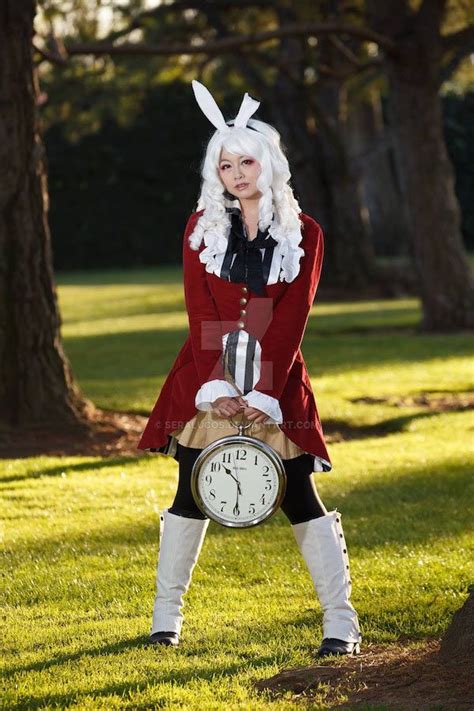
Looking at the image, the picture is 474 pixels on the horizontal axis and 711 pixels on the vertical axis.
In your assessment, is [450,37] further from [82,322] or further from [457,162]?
[457,162]

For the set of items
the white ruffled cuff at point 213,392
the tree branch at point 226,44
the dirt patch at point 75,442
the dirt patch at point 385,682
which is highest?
the tree branch at point 226,44

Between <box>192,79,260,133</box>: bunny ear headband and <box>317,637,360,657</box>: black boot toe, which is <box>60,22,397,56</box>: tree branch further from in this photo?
<box>317,637,360,657</box>: black boot toe

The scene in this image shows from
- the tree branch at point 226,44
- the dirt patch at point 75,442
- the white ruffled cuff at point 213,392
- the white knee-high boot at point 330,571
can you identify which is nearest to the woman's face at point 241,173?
the white ruffled cuff at point 213,392

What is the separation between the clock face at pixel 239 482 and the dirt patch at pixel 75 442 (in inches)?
163

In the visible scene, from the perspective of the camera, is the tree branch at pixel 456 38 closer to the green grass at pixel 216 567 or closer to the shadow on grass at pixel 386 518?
the green grass at pixel 216 567

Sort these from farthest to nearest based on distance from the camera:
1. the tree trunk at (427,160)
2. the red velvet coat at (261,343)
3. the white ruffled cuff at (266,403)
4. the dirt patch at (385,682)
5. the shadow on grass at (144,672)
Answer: the tree trunk at (427,160) → the red velvet coat at (261,343) → the white ruffled cuff at (266,403) → the shadow on grass at (144,672) → the dirt patch at (385,682)

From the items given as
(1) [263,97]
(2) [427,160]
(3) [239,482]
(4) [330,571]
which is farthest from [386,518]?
(1) [263,97]

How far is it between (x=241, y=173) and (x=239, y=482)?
927 mm

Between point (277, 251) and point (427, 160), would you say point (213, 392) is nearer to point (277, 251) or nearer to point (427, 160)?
point (277, 251)

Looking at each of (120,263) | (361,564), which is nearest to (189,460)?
(361,564)

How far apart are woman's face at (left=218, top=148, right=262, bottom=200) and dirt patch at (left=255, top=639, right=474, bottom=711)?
1.42 m

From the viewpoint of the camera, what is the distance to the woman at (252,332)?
375 centimetres

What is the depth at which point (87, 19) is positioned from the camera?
13.8 m

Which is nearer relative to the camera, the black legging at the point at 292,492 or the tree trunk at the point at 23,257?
the black legging at the point at 292,492
